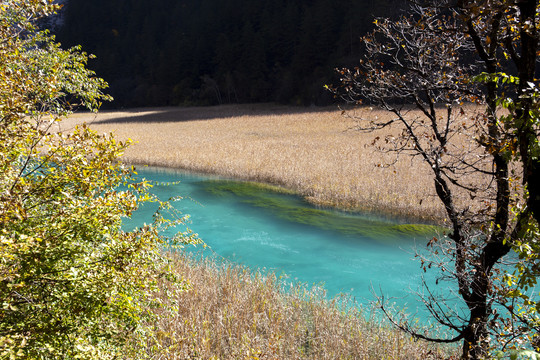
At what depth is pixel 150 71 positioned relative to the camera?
88375mm

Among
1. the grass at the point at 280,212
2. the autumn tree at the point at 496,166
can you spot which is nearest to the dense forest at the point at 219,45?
the grass at the point at 280,212

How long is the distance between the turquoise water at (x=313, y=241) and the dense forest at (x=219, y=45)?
39886 millimetres

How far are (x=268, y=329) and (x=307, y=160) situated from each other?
15515 millimetres

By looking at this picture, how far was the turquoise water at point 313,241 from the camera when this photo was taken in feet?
33.3

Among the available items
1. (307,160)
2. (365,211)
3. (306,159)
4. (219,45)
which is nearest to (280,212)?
(365,211)

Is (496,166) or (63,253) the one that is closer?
(63,253)

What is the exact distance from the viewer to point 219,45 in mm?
76062

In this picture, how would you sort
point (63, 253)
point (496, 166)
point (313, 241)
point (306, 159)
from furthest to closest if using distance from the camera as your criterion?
1. point (306, 159)
2. point (313, 241)
3. point (496, 166)
4. point (63, 253)

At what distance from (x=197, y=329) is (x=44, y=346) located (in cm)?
352

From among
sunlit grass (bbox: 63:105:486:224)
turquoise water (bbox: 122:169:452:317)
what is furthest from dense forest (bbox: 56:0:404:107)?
turquoise water (bbox: 122:169:452:317)

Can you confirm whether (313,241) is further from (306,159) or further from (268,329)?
(306,159)

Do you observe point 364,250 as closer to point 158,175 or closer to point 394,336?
point 394,336

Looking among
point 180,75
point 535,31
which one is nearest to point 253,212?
point 535,31

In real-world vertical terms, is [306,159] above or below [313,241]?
above
